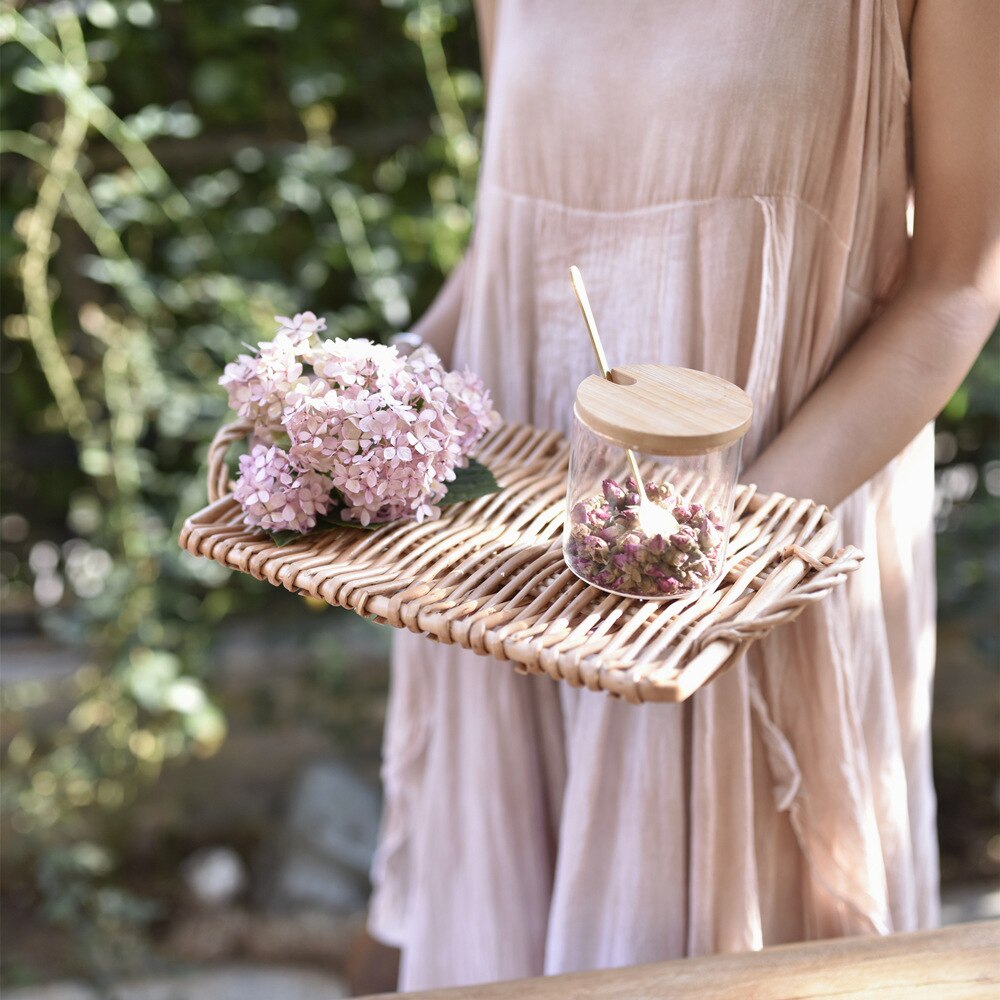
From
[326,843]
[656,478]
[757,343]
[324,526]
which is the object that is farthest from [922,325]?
[326,843]

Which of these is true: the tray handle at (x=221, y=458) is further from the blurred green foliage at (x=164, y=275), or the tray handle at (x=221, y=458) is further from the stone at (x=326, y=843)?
the stone at (x=326, y=843)

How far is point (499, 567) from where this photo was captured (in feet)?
2.40

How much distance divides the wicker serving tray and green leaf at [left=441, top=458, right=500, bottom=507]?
0.01m

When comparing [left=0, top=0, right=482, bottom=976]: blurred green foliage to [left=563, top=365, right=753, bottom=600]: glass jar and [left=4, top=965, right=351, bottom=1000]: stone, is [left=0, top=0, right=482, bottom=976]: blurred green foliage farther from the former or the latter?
[left=563, top=365, right=753, bottom=600]: glass jar

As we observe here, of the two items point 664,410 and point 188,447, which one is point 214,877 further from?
point 664,410

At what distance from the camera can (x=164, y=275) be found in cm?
186

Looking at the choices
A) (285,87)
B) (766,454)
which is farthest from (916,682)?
(285,87)

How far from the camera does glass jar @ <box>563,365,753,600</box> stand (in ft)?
2.19

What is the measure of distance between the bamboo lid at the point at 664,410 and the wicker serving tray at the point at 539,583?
102 millimetres

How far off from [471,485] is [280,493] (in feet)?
0.51

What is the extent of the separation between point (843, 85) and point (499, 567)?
47 centimetres

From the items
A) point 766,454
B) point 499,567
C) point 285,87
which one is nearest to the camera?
point 499,567

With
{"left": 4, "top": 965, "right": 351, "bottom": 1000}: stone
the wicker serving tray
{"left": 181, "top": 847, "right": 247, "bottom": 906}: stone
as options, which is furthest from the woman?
{"left": 181, "top": 847, "right": 247, "bottom": 906}: stone

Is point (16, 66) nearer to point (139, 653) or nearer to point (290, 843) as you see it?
point (139, 653)
